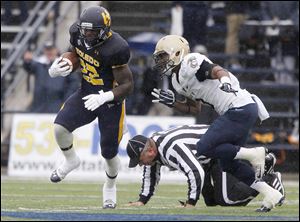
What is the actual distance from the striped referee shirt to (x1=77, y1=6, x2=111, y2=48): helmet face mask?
3.24 feet

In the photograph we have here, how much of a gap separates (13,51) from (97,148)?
8.36ft

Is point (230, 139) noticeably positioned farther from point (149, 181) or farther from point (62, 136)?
point (62, 136)

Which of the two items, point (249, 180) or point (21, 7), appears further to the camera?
point (21, 7)

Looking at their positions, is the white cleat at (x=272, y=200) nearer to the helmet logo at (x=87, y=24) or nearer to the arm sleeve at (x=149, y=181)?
the arm sleeve at (x=149, y=181)

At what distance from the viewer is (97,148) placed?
16.1 metres

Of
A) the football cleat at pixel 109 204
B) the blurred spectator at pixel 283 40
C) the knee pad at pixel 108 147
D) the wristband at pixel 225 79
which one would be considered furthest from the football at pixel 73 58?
the blurred spectator at pixel 283 40

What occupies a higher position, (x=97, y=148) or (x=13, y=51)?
(x=13, y=51)

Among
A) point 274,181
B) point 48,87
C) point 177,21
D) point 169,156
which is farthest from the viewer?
point 177,21

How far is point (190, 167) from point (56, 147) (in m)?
6.63

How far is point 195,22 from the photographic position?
16828 mm

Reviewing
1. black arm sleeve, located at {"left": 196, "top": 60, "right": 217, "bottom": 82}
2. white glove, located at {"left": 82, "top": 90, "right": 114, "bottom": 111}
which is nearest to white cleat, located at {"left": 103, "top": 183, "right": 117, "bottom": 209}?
white glove, located at {"left": 82, "top": 90, "right": 114, "bottom": 111}

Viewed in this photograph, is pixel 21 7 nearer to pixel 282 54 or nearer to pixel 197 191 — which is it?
pixel 282 54

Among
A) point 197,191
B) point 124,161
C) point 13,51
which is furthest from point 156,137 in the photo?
point 13,51

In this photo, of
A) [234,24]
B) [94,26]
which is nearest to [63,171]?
[94,26]
